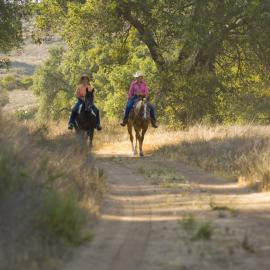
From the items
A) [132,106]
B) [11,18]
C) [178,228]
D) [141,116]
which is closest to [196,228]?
[178,228]

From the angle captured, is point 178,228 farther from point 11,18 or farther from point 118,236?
point 11,18

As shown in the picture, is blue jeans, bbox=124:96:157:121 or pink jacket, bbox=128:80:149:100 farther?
blue jeans, bbox=124:96:157:121

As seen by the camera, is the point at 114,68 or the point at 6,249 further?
the point at 114,68

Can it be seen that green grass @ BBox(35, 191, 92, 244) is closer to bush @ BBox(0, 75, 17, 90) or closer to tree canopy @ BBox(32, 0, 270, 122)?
tree canopy @ BBox(32, 0, 270, 122)

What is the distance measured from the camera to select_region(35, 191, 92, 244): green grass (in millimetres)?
7652

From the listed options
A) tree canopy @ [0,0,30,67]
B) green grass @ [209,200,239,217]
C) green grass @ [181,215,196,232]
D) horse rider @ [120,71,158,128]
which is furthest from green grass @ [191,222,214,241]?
tree canopy @ [0,0,30,67]

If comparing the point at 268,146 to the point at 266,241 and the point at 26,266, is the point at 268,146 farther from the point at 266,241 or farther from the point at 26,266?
the point at 26,266

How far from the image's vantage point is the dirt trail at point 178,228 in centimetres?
716

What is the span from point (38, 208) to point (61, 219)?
1.04 ft

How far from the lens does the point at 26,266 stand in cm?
652

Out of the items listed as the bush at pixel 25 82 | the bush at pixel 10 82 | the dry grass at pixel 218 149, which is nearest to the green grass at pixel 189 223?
the dry grass at pixel 218 149

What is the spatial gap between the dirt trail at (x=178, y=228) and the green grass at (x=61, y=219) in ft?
0.74

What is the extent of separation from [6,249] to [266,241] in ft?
10.9

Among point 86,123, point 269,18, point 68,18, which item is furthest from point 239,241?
point 68,18
